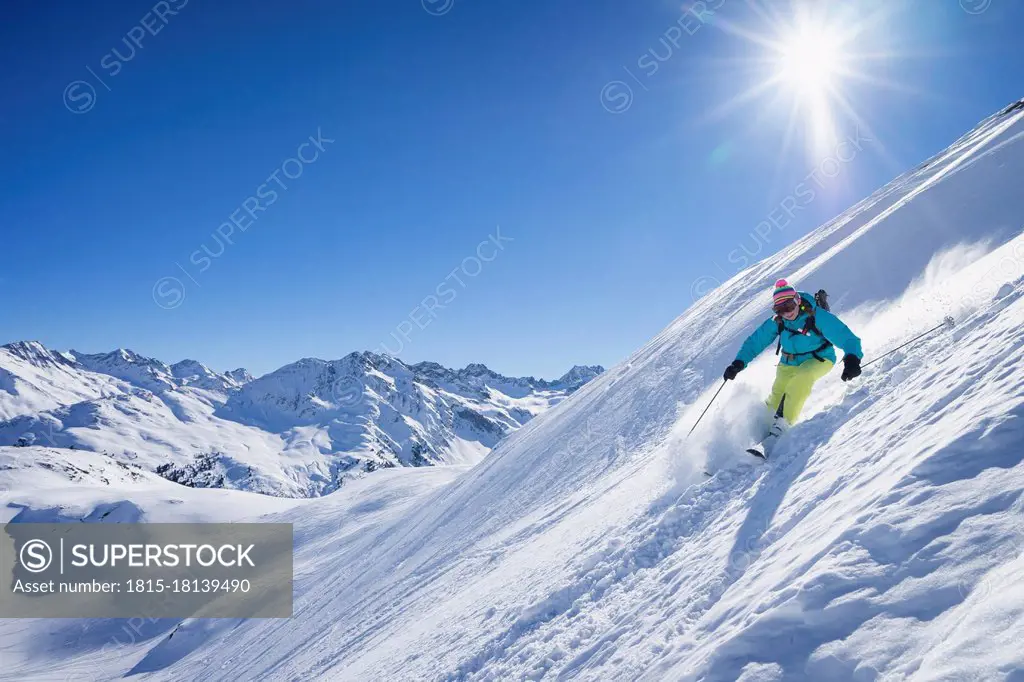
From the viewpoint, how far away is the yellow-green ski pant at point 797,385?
6891mm

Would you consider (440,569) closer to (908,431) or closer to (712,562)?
(712,562)

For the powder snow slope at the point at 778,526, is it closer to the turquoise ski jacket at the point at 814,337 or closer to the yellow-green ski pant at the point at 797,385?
the yellow-green ski pant at the point at 797,385

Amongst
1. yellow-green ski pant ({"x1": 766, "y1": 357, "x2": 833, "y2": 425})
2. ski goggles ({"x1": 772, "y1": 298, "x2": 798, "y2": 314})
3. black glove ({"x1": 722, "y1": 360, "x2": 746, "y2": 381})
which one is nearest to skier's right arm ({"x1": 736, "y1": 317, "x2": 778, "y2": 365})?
black glove ({"x1": 722, "y1": 360, "x2": 746, "y2": 381})

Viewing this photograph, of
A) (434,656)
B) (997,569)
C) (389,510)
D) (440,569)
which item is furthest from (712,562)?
(389,510)

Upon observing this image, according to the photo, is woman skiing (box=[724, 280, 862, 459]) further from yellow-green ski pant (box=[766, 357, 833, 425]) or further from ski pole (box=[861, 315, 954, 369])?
ski pole (box=[861, 315, 954, 369])

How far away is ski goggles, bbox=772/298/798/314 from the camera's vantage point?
7.15 metres

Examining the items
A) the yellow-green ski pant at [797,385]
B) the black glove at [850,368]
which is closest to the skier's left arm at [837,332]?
the black glove at [850,368]

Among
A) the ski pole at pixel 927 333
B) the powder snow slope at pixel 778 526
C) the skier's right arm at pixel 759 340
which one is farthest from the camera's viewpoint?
the skier's right arm at pixel 759 340

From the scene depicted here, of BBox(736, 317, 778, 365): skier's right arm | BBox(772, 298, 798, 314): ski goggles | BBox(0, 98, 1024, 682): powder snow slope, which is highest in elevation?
BBox(772, 298, 798, 314): ski goggles

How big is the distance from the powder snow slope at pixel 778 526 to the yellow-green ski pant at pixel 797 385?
25cm

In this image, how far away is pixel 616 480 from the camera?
36.1ft

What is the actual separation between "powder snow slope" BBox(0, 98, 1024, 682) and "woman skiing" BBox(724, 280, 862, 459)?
291mm

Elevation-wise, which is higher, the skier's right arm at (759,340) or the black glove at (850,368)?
the skier's right arm at (759,340)

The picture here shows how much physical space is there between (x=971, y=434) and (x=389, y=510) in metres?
33.0
